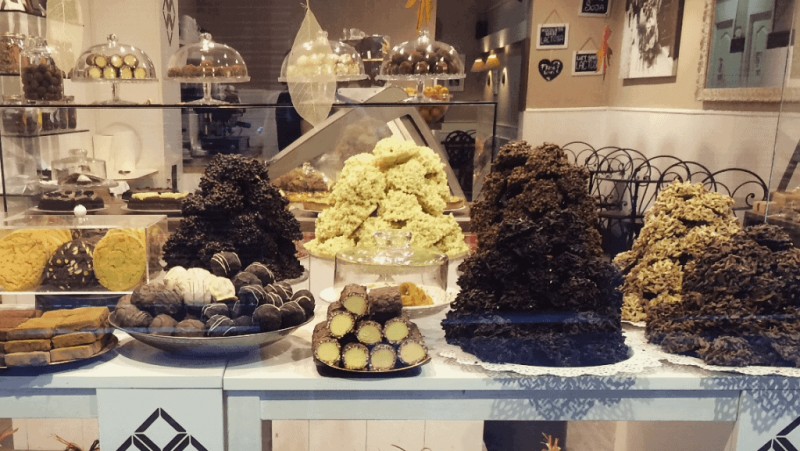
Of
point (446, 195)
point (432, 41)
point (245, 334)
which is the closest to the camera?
point (245, 334)

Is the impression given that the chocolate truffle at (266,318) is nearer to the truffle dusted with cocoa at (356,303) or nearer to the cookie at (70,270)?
the truffle dusted with cocoa at (356,303)

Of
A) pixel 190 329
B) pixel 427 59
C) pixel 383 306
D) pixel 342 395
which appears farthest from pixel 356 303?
pixel 427 59

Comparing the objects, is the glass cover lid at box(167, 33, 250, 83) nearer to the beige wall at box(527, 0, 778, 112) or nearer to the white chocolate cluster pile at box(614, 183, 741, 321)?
the beige wall at box(527, 0, 778, 112)

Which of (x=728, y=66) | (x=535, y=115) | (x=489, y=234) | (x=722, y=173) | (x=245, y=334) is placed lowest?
(x=245, y=334)

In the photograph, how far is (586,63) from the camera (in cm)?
107

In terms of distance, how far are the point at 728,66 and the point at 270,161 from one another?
98cm

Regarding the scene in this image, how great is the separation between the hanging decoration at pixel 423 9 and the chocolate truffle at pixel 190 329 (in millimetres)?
672

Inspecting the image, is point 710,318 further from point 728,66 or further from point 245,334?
point 245,334

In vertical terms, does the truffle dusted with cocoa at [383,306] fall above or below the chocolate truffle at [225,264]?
below

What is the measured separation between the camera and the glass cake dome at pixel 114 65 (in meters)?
1.16

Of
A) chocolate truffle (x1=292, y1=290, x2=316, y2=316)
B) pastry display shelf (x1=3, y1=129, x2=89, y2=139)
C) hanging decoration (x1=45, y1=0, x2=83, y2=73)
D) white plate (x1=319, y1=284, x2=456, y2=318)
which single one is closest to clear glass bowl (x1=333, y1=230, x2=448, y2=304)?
white plate (x1=319, y1=284, x2=456, y2=318)

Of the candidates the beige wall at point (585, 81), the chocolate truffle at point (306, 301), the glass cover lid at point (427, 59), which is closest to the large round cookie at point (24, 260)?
the chocolate truffle at point (306, 301)

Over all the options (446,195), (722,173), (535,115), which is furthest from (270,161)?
(722,173)

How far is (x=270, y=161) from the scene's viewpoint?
1237 mm
